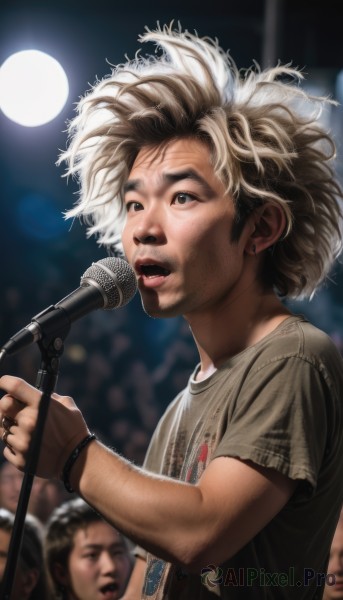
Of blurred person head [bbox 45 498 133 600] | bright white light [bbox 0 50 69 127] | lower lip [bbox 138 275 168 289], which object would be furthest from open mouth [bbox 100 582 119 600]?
bright white light [bbox 0 50 69 127]

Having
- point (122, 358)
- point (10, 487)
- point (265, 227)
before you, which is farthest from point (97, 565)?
point (122, 358)

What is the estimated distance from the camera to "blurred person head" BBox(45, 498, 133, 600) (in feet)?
10.5

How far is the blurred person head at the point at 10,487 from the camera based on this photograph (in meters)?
4.24

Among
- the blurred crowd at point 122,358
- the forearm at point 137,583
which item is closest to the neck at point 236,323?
the forearm at point 137,583

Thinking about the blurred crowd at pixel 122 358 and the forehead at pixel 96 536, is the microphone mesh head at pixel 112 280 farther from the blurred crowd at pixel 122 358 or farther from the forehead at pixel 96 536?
the blurred crowd at pixel 122 358

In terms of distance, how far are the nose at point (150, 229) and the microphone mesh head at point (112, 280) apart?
0.36 feet

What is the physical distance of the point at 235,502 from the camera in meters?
1.53

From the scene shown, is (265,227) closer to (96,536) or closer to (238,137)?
(238,137)

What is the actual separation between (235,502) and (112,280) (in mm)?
532

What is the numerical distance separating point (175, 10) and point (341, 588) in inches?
147

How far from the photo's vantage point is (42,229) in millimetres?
6531

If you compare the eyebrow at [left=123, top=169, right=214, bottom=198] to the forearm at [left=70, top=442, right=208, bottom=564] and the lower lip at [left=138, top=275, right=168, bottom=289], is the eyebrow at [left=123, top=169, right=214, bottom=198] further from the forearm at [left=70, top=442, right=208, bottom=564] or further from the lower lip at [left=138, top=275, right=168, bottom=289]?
the forearm at [left=70, top=442, right=208, bottom=564]

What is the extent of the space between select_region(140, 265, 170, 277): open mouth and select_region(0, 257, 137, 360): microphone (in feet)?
0.33

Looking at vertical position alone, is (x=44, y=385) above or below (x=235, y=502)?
above
